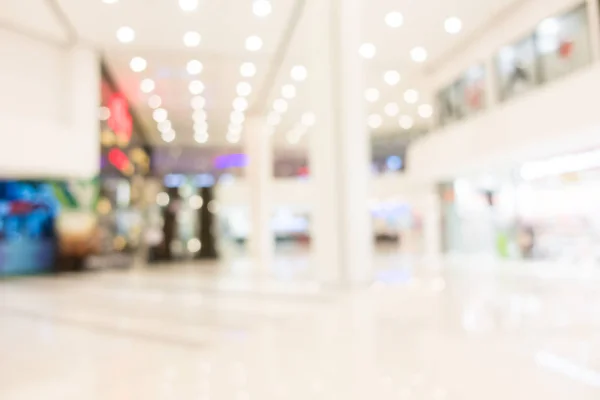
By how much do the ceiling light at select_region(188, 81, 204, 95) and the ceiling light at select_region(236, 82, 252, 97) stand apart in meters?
0.93

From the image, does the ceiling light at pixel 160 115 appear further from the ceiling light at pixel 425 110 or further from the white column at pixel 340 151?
the white column at pixel 340 151

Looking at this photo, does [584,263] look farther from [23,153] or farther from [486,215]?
[23,153]

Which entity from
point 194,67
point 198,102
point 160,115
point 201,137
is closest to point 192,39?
point 194,67

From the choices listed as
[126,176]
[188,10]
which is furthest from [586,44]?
[126,176]

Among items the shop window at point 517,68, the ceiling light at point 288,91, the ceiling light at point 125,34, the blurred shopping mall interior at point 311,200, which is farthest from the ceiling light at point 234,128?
the shop window at point 517,68

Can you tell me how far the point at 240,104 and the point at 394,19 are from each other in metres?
6.26

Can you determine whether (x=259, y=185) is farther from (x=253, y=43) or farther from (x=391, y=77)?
(x=253, y=43)

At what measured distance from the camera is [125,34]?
911 cm

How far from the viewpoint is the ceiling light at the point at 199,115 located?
14.5 metres

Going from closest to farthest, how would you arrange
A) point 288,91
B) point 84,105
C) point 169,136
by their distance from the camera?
point 84,105 < point 288,91 < point 169,136

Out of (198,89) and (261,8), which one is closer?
(261,8)

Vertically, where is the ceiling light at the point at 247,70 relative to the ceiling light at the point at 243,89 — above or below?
above

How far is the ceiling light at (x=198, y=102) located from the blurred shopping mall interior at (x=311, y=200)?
0.27ft

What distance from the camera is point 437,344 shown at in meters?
2.86
